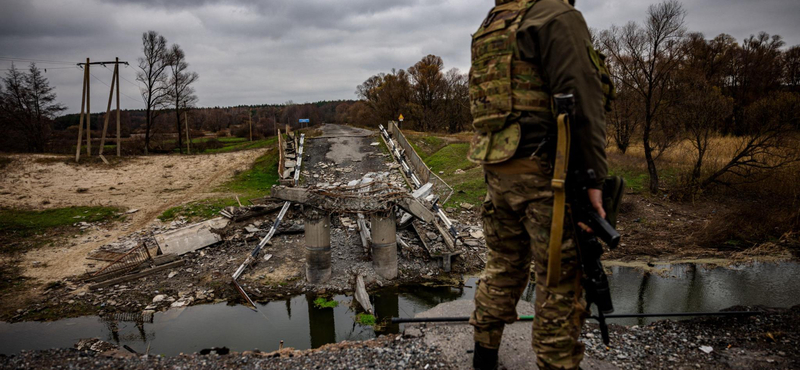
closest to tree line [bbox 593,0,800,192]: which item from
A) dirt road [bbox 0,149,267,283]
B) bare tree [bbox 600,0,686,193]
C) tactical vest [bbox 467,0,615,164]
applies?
bare tree [bbox 600,0,686,193]

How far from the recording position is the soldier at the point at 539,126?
2.12 meters

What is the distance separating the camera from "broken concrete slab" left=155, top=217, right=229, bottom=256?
24.5ft

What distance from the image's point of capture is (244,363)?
12.5 feet

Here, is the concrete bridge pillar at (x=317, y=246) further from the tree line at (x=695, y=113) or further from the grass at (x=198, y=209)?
the tree line at (x=695, y=113)

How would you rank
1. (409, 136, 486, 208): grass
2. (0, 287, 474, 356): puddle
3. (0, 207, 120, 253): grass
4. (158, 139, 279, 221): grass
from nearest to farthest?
(0, 287, 474, 356): puddle → (0, 207, 120, 253): grass → (158, 139, 279, 221): grass → (409, 136, 486, 208): grass

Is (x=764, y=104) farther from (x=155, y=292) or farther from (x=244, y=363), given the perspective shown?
(x=155, y=292)

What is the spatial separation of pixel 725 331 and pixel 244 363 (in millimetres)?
4705

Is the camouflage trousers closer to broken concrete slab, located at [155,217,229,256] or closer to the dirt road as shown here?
broken concrete slab, located at [155,217,229,256]

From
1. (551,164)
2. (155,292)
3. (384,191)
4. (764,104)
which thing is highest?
(764,104)

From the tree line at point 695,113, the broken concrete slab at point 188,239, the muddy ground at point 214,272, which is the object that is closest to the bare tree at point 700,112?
the tree line at point 695,113

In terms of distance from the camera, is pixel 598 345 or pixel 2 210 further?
pixel 2 210

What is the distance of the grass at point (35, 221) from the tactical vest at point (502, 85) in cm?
1031

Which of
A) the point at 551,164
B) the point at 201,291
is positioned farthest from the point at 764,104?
the point at 201,291

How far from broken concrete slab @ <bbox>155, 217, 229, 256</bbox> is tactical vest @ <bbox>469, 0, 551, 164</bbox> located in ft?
23.1
